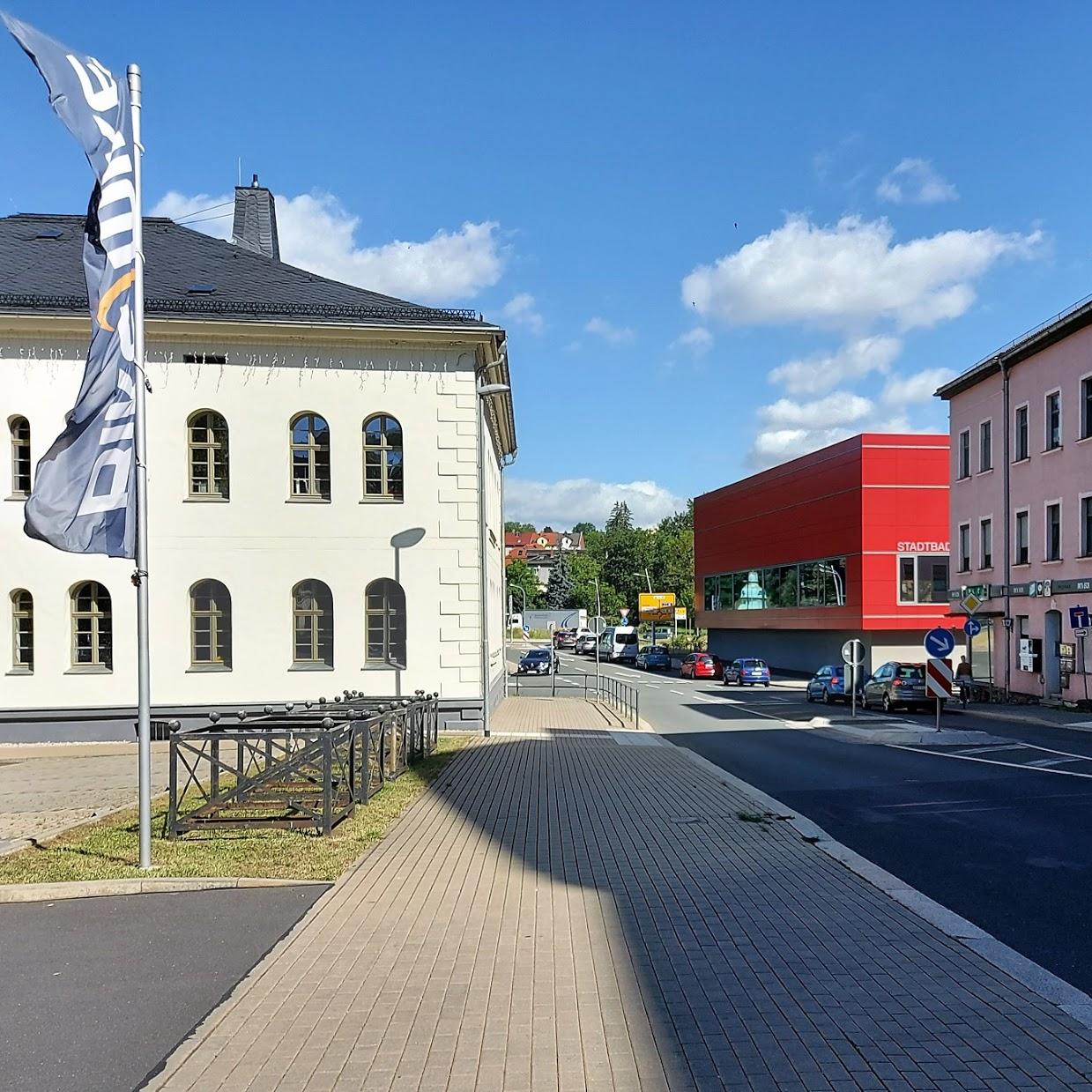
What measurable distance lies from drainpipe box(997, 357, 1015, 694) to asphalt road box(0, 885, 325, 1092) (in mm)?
29611

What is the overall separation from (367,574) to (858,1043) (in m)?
17.8

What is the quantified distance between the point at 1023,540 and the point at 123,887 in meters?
30.8

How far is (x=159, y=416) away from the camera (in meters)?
21.4

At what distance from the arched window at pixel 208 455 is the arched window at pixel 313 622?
8.59 ft

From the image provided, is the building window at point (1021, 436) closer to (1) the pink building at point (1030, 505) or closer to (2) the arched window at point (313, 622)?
(1) the pink building at point (1030, 505)


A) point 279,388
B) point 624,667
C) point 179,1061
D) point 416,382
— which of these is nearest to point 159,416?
point 279,388

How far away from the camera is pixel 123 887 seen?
8023 millimetres

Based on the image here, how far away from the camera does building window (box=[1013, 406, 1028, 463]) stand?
32.9m

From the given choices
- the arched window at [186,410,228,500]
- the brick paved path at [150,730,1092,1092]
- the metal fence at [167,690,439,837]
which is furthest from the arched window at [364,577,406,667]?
the brick paved path at [150,730,1092,1092]

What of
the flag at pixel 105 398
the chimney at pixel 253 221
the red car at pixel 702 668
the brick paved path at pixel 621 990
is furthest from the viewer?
the red car at pixel 702 668

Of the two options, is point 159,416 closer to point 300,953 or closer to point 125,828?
point 125,828

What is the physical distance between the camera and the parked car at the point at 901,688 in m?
29.8

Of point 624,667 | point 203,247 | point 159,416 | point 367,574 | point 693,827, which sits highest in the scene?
point 203,247

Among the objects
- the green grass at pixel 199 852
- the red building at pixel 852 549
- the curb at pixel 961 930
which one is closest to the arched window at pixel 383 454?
the green grass at pixel 199 852
